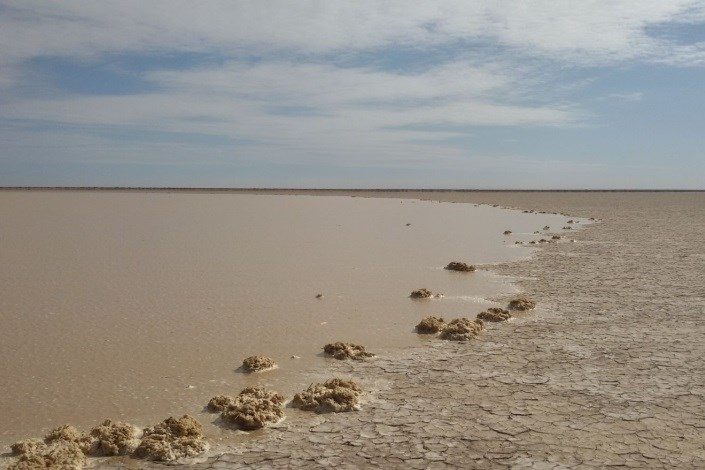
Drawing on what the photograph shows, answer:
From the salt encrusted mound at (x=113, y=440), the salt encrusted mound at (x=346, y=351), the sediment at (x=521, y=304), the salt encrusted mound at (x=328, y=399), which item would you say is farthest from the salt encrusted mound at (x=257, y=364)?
the sediment at (x=521, y=304)

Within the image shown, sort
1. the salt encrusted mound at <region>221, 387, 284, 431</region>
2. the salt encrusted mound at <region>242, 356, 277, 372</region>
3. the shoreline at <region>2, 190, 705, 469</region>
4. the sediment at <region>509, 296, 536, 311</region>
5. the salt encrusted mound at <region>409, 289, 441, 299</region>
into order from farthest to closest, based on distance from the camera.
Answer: the salt encrusted mound at <region>409, 289, 441, 299</region>
the sediment at <region>509, 296, 536, 311</region>
the salt encrusted mound at <region>242, 356, 277, 372</region>
the salt encrusted mound at <region>221, 387, 284, 431</region>
the shoreline at <region>2, 190, 705, 469</region>

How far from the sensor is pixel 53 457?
14.5 feet

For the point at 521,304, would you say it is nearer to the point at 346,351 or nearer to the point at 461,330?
the point at 461,330

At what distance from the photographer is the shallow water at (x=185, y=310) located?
6094 millimetres

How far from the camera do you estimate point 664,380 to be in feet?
20.5

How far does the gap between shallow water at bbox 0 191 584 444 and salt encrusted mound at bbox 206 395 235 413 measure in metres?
0.14

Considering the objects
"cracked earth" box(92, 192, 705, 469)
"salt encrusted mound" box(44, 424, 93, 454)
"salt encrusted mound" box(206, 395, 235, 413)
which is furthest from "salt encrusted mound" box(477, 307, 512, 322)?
"salt encrusted mound" box(44, 424, 93, 454)

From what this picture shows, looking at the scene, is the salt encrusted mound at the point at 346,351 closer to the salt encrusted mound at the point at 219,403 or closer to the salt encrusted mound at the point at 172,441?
the salt encrusted mound at the point at 219,403

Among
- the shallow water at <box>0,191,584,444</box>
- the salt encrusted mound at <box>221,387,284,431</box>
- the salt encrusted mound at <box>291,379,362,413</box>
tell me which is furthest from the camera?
the shallow water at <box>0,191,584,444</box>

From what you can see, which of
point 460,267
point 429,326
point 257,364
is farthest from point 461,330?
point 460,267

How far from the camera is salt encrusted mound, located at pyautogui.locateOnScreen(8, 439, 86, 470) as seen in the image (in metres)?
4.36

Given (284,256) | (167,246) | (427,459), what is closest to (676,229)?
(284,256)

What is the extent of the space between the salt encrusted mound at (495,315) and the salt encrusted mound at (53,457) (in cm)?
583

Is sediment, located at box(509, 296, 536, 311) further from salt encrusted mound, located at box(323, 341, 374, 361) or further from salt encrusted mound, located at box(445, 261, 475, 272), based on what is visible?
salt encrusted mound, located at box(445, 261, 475, 272)
